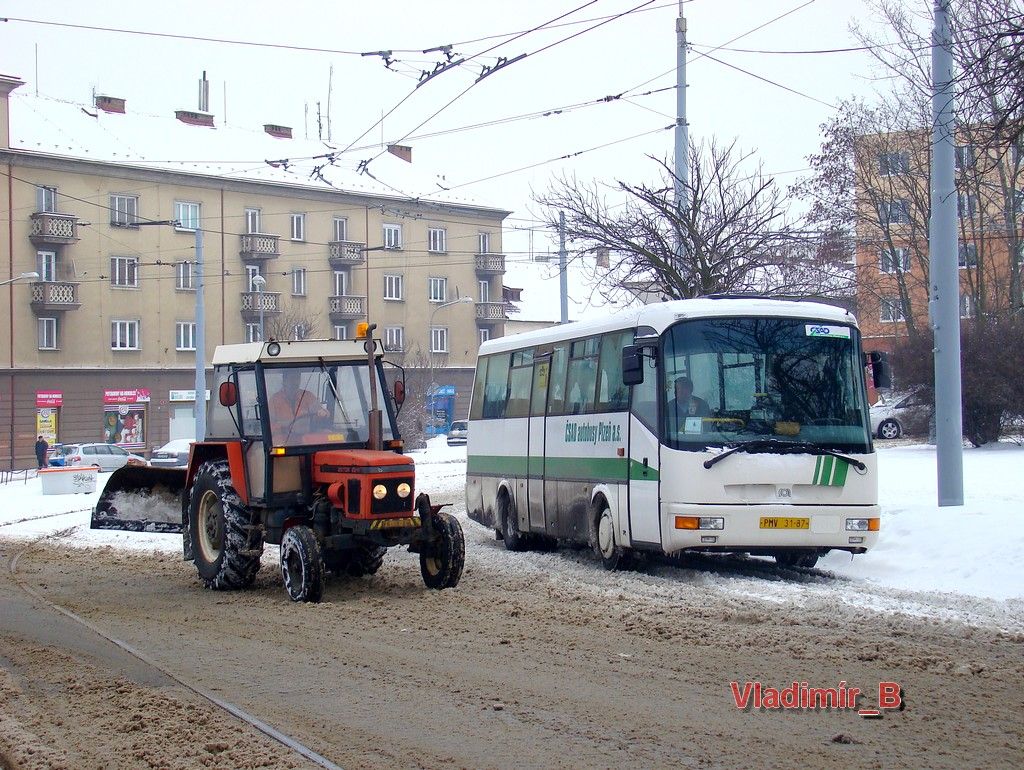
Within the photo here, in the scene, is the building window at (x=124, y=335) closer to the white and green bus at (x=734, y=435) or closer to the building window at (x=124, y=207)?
the building window at (x=124, y=207)

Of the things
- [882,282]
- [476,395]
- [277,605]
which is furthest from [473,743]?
[882,282]

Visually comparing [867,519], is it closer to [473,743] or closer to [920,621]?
[920,621]

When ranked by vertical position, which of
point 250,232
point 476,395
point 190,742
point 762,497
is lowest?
point 190,742

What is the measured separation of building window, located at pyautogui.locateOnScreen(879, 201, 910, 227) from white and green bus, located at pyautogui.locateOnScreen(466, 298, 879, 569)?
81.2 ft

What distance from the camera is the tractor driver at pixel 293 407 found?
40.3 ft

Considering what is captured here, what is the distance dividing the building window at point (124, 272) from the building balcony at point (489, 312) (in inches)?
Answer: 717

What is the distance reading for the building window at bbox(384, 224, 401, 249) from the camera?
203 feet

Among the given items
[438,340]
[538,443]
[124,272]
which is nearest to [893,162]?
[538,443]

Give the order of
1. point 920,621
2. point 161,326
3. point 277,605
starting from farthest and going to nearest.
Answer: point 161,326
point 277,605
point 920,621

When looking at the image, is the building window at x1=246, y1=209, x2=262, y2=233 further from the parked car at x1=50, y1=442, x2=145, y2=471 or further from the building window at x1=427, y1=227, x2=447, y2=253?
the parked car at x1=50, y1=442, x2=145, y2=471

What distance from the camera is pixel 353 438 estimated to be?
40.9ft

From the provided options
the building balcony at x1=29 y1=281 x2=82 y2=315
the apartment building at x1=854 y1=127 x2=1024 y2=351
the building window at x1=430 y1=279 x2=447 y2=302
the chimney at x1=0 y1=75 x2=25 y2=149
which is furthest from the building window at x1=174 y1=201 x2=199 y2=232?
the apartment building at x1=854 y1=127 x2=1024 y2=351

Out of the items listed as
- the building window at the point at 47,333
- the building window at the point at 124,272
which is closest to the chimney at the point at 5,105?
the building window at the point at 124,272

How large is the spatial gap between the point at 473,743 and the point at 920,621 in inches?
190
